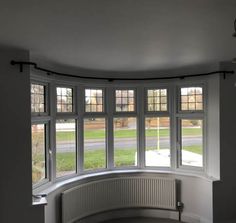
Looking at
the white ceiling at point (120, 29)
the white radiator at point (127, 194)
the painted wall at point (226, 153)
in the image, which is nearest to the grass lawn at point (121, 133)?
the painted wall at point (226, 153)

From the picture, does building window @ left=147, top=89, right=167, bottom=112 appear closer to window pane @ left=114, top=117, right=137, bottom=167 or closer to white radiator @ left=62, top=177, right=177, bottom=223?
window pane @ left=114, top=117, right=137, bottom=167

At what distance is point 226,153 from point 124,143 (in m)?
1.82

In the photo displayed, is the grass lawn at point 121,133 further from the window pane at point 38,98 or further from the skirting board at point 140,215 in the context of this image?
the skirting board at point 140,215

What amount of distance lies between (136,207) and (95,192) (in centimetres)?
85

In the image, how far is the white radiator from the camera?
164 inches

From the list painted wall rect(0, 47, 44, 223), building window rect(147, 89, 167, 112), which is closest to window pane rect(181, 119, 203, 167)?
building window rect(147, 89, 167, 112)

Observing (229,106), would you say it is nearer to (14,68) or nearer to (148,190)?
(148,190)

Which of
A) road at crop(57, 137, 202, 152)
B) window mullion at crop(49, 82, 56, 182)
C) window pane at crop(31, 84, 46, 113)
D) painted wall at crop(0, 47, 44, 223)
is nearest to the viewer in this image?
painted wall at crop(0, 47, 44, 223)

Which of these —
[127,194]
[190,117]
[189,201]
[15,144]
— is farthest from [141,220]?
[15,144]

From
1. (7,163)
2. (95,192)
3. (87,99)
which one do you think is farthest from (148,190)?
(7,163)

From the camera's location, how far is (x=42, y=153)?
3.75 meters

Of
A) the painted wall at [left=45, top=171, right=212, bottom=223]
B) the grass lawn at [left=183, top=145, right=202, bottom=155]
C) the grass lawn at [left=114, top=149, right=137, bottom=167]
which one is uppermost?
the grass lawn at [left=183, top=145, right=202, bottom=155]

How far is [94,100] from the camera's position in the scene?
15.1 ft

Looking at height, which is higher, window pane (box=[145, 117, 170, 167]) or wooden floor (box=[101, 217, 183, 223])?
window pane (box=[145, 117, 170, 167])
